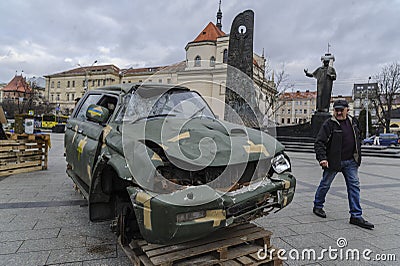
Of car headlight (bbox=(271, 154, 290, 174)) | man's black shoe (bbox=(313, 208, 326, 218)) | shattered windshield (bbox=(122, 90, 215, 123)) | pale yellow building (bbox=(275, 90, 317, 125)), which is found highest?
pale yellow building (bbox=(275, 90, 317, 125))

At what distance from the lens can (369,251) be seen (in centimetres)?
334

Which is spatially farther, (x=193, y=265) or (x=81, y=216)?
(x=81, y=216)

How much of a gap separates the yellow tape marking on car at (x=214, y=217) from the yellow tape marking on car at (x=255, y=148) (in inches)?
26.2

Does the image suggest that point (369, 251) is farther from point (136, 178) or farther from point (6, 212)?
point (6, 212)

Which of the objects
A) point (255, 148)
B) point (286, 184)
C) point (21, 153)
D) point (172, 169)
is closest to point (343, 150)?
point (286, 184)

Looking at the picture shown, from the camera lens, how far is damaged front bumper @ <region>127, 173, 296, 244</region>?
6.81 ft

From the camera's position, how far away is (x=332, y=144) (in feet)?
14.4

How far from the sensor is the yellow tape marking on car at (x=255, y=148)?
2607 millimetres

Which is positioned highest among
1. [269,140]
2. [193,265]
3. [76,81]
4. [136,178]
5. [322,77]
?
[76,81]

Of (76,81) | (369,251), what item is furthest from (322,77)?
(76,81)

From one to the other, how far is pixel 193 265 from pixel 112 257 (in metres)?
1.09

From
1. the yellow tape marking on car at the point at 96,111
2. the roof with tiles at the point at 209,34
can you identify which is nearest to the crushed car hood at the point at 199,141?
the yellow tape marking on car at the point at 96,111

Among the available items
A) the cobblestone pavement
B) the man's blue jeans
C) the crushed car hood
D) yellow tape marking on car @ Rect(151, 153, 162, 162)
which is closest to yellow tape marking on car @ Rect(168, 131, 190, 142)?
the crushed car hood

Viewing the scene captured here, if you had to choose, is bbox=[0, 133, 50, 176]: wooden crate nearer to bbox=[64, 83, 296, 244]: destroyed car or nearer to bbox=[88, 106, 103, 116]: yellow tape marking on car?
bbox=[64, 83, 296, 244]: destroyed car
